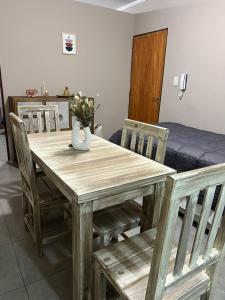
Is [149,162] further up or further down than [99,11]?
further down

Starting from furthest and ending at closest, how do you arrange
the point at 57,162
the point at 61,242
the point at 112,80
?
the point at 112,80 < the point at 61,242 < the point at 57,162

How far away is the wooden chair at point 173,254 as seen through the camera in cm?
71

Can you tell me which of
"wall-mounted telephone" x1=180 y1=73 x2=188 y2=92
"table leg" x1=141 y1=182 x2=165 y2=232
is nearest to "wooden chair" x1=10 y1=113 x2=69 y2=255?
"table leg" x1=141 y1=182 x2=165 y2=232

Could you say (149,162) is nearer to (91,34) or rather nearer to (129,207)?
(129,207)

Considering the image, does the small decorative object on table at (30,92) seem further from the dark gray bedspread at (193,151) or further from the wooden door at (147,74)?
the wooden door at (147,74)

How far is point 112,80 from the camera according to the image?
14.3 ft

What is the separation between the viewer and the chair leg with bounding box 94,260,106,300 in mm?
1119

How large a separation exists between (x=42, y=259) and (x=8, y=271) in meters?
0.24

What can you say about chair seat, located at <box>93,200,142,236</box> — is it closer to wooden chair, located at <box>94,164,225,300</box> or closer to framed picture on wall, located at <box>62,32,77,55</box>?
wooden chair, located at <box>94,164,225,300</box>

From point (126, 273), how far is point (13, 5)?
3.64 meters

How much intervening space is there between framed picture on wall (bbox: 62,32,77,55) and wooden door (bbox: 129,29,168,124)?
1.23 m

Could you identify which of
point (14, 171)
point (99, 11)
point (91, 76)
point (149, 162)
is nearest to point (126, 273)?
point (149, 162)

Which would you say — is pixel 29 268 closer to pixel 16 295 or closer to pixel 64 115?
pixel 16 295

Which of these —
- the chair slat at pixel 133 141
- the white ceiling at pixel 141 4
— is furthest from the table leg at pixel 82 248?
the white ceiling at pixel 141 4
